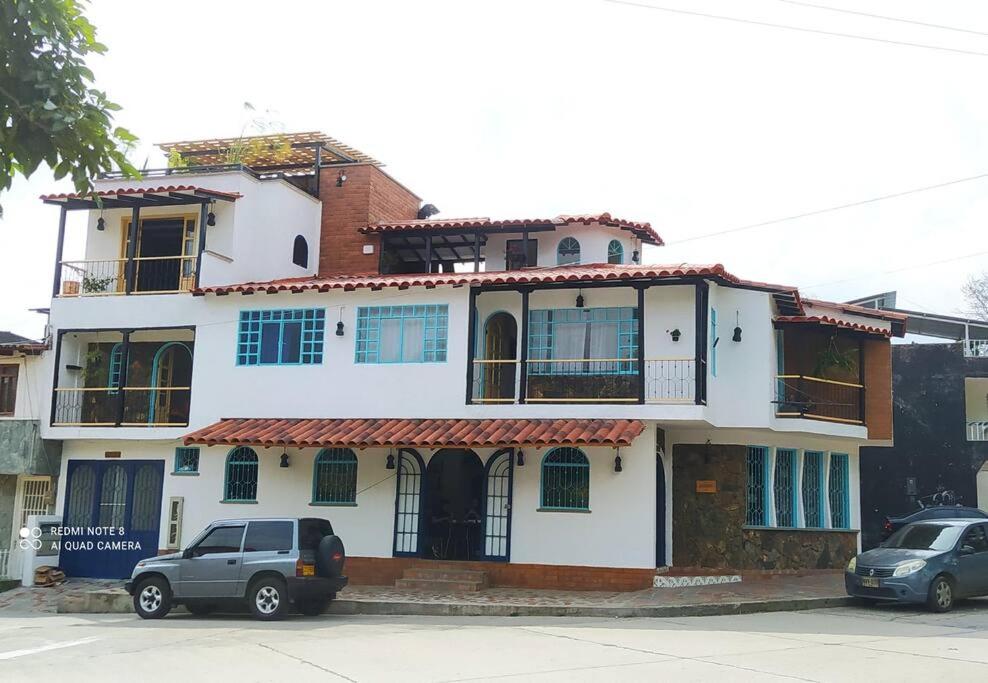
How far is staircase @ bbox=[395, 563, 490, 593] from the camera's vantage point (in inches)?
770

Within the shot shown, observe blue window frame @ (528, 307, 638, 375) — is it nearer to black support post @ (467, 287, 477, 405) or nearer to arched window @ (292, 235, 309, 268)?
black support post @ (467, 287, 477, 405)

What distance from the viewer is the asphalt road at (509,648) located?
35.9 ft

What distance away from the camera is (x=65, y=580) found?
23.3m

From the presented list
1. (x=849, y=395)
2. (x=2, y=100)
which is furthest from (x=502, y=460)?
(x=2, y=100)

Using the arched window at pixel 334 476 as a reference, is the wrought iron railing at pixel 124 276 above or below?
above

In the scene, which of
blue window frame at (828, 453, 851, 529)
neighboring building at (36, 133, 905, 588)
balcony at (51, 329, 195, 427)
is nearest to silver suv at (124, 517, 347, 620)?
neighboring building at (36, 133, 905, 588)

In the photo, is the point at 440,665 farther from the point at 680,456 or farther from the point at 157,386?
the point at 157,386

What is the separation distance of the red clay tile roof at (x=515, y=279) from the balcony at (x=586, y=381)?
5.46ft

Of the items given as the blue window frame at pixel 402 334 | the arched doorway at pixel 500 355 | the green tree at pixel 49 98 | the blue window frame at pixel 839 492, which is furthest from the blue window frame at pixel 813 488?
the green tree at pixel 49 98

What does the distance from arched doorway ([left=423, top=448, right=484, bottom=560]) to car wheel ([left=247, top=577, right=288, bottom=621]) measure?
4861mm

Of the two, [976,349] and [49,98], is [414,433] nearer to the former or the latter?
[49,98]

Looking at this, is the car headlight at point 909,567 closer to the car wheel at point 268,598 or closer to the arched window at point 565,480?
the arched window at point 565,480

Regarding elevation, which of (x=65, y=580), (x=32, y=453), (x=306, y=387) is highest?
(x=306, y=387)

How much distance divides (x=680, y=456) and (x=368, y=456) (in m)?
6.61
